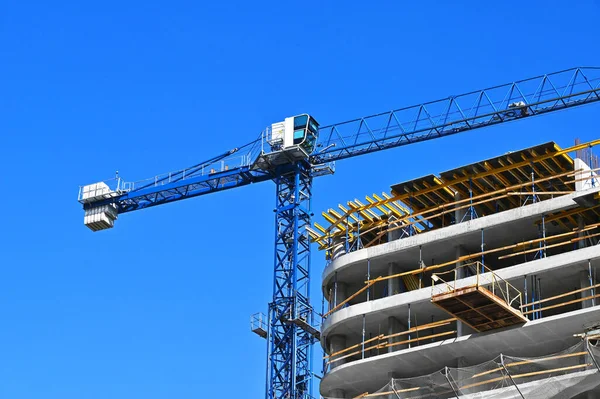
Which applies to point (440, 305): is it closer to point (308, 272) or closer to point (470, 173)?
point (470, 173)

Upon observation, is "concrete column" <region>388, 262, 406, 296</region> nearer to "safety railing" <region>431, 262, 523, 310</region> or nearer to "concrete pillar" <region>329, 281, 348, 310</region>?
"safety railing" <region>431, 262, 523, 310</region>

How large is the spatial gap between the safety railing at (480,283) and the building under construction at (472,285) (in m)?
0.07

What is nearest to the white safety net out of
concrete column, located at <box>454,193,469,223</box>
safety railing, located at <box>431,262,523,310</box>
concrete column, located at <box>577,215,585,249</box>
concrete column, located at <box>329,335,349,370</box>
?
safety railing, located at <box>431,262,523,310</box>

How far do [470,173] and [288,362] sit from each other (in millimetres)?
27879

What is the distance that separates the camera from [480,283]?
175ft

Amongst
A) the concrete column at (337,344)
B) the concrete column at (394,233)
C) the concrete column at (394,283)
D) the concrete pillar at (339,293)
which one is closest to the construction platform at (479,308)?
the concrete column at (394,283)

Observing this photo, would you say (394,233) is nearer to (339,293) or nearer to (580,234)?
→ (339,293)

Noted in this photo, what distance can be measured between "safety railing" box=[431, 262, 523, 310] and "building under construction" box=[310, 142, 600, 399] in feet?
0.22

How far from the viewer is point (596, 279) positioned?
51.9 m

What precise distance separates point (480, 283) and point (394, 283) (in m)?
5.61

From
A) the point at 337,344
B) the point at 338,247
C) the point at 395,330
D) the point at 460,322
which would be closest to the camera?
the point at 460,322

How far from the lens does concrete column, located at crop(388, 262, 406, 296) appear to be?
5767 centimetres

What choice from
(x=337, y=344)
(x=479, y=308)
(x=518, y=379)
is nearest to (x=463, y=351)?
(x=479, y=308)

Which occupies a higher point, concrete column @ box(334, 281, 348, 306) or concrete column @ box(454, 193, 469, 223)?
concrete column @ box(454, 193, 469, 223)
